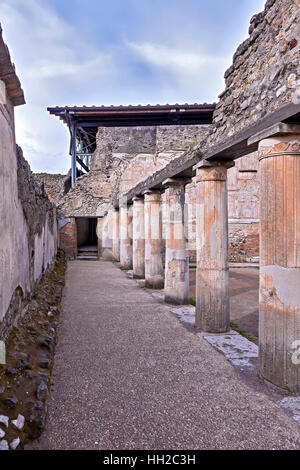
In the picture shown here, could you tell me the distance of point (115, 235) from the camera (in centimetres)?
1484

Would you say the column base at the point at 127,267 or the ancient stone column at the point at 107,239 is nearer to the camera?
Answer: the column base at the point at 127,267

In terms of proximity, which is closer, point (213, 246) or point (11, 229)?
point (11, 229)

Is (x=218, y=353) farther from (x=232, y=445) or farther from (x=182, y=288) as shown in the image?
(x=182, y=288)

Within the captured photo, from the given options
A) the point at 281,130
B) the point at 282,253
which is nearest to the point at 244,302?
the point at 282,253

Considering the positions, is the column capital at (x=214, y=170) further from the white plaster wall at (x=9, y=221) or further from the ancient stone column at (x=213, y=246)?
the white plaster wall at (x=9, y=221)

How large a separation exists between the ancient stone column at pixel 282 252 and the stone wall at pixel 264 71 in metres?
0.34

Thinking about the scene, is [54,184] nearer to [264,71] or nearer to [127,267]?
[127,267]

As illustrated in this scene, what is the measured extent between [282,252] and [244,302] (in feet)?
13.4

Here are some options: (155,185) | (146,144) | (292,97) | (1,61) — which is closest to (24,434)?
(1,61)

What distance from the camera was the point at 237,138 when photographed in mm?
3496

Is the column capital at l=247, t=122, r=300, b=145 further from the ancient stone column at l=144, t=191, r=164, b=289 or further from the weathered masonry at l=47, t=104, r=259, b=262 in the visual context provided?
the weathered masonry at l=47, t=104, r=259, b=262

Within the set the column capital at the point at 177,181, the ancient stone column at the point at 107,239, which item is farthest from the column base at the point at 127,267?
the column capital at the point at 177,181

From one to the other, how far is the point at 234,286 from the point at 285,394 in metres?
5.97

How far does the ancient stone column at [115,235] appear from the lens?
14.6m
